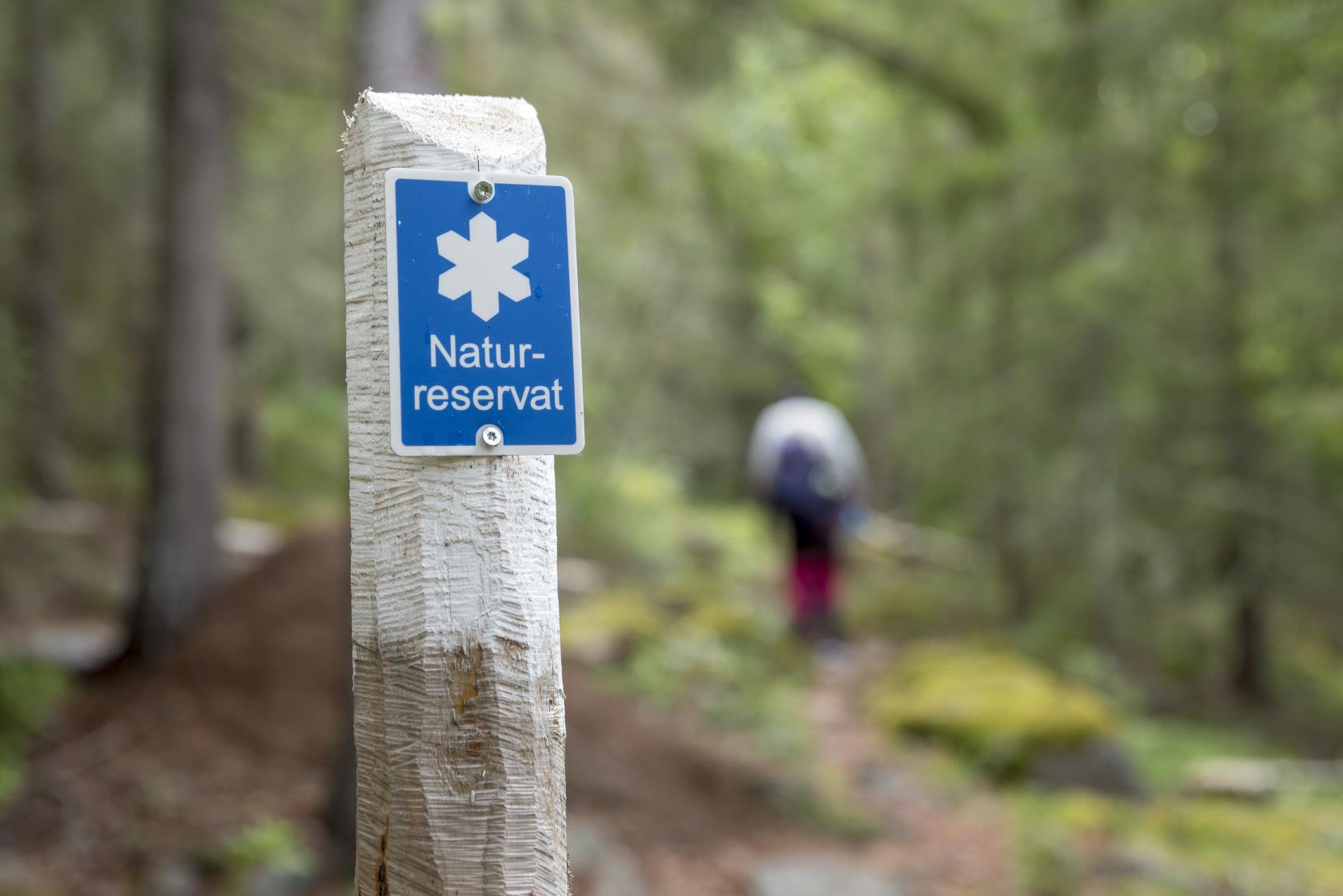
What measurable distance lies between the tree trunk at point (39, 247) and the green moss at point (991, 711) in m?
8.25

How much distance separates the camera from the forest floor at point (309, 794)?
549cm

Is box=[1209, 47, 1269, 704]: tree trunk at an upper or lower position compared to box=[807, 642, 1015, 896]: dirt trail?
upper

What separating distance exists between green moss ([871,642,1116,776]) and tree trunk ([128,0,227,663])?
205 inches

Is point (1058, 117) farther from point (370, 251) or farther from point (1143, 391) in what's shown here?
point (370, 251)

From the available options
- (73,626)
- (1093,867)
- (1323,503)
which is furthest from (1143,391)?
(73,626)

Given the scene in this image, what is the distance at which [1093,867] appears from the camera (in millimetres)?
5660

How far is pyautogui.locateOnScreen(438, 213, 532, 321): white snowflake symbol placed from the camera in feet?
5.30

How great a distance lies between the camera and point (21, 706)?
7180 millimetres

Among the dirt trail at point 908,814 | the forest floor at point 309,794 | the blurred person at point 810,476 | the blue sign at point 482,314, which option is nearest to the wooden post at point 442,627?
the blue sign at point 482,314

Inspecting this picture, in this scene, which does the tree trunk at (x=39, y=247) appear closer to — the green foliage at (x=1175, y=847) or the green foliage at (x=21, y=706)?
the green foliage at (x=21, y=706)

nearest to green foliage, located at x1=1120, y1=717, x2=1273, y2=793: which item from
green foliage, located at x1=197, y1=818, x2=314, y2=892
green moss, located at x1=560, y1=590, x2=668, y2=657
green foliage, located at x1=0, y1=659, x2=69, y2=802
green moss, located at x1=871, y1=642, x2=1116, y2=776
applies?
green moss, located at x1=871, y1=642, x2=1116, y2=776

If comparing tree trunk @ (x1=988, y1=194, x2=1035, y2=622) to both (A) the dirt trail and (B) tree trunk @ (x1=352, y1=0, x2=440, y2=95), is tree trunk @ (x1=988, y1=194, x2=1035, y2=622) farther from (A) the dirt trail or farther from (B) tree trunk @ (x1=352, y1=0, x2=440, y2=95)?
(B) tree trunk @ (x1=352, y1=0, x2=440, y2=95)

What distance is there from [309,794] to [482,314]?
530 cm

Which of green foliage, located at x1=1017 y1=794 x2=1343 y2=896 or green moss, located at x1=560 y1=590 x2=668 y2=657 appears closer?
green foliage, located at x1=1017 y1=794 x2=1343 y2=896
